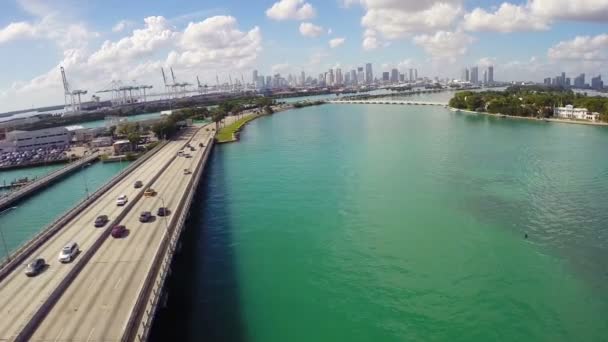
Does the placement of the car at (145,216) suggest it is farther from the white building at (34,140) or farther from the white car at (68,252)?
the white building at (34,140)

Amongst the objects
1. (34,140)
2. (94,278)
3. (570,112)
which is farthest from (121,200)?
(570,112)

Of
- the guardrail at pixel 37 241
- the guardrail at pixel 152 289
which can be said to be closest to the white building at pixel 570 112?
the guardrail at pixel 152 289

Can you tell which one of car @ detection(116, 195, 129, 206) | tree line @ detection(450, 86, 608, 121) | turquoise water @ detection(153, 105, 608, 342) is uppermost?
tree line @ detection(450, 86, 608, 121)

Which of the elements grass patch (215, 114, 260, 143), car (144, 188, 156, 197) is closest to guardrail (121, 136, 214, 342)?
car (144, 188, 156, 197)

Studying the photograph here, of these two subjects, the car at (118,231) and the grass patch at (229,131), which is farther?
the grass patch at (229,131)

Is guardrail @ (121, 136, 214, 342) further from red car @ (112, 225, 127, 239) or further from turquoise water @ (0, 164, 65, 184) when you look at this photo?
turquoise water @ (0, 164, 65, 184)

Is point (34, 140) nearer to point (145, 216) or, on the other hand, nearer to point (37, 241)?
point (145, 216)

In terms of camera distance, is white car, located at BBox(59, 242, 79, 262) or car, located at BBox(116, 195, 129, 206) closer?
white car, located at BBox(59, 242, 79, 262)
